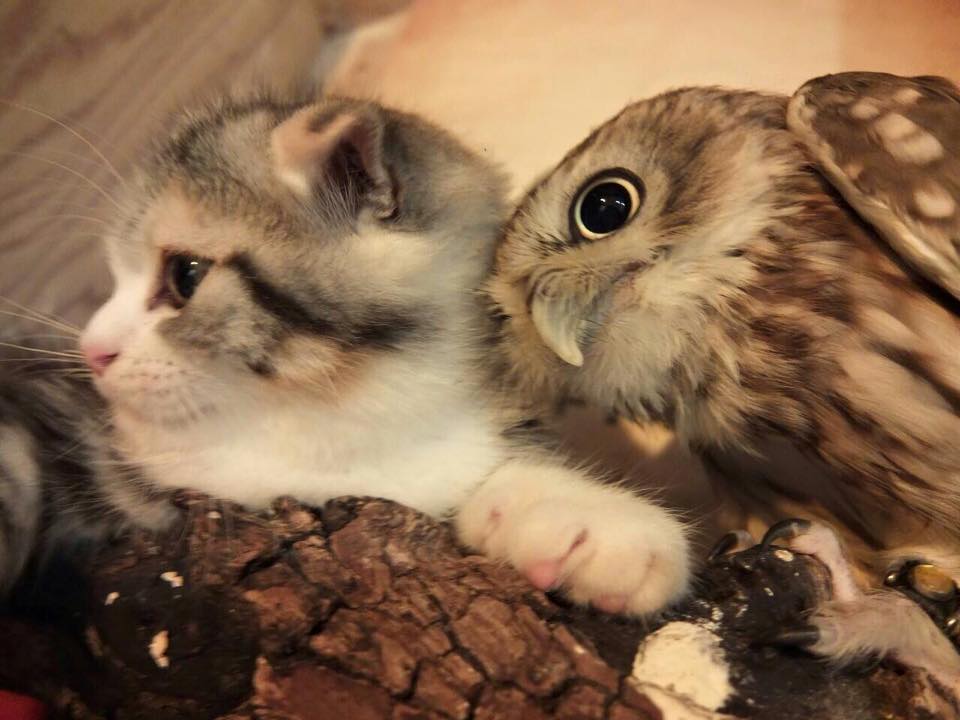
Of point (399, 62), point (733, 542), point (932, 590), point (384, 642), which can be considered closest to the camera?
point (384, 642)

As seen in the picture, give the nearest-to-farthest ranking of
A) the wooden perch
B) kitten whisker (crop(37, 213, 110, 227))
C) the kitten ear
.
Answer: the wooden perch
the kitten ear
kitten whisker (crop(37, 213, 110, 227))

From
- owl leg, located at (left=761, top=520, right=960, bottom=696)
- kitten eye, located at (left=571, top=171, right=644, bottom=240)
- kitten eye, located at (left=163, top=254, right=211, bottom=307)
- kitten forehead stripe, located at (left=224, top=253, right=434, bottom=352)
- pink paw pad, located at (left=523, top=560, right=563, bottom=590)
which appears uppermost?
kitten eye, located at (left=571, top=171, right=644, bottom=240)

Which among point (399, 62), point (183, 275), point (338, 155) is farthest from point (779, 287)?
point (399, 62)

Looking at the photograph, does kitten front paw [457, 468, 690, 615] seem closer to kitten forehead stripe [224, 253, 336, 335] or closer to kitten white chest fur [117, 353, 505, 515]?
kitten white chest fur [117, 353, 505, 515]

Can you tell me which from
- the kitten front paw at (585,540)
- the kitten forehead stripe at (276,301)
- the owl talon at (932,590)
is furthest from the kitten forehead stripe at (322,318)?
the owl talon at (932,590)

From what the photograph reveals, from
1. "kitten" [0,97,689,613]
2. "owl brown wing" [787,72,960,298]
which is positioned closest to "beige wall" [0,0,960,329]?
"kitten" [0,97,689,613]

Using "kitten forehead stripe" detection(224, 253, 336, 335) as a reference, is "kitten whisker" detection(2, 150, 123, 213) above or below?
above

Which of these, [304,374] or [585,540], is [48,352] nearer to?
[304,374]
